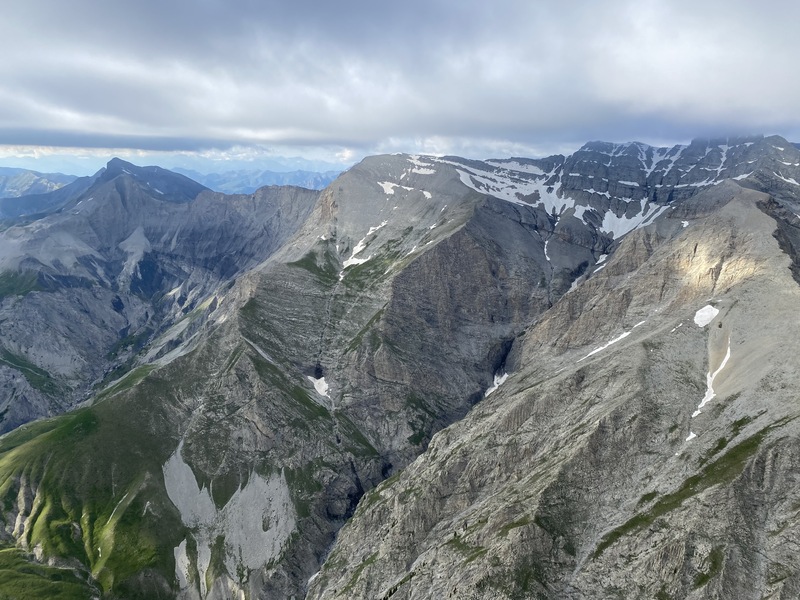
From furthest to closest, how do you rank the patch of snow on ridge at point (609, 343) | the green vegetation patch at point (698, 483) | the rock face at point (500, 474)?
1. the patch of snow on ridge at point (609, 343)
2. the green vegetation patch at point (698, 483)
3. the rock face at point (500, 474)

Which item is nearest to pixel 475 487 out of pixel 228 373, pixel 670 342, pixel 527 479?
pixel 527 479

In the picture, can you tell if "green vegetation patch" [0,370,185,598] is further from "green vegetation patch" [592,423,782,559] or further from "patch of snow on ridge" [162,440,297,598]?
"green vegetation patch" [592,423,782,559]

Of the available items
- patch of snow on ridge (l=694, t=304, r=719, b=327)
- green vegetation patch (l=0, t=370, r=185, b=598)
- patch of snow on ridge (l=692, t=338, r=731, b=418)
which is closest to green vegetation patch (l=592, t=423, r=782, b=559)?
patch of snow on ridge (l=692, t=338, r=731, b=418)

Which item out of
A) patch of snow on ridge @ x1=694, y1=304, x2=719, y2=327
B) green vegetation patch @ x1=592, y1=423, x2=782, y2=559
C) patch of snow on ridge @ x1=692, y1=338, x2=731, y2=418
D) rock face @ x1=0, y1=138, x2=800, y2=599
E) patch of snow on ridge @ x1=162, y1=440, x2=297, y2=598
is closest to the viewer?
rock face @ x1=0, y1=138, x2=800, y2=599

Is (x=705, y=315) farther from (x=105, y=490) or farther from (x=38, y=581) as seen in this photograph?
(x=38, y=581)

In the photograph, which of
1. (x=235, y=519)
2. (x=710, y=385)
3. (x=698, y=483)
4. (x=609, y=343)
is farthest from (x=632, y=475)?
(x=235, y=519)

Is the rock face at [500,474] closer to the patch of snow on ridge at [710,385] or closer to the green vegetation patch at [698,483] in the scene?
the green vegetation patch at [698,483]

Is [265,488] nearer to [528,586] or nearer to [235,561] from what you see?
[235,561]

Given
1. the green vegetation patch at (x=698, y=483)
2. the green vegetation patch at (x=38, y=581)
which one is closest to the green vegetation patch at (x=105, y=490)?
the green vegetation patch at (x=38, y=581)
